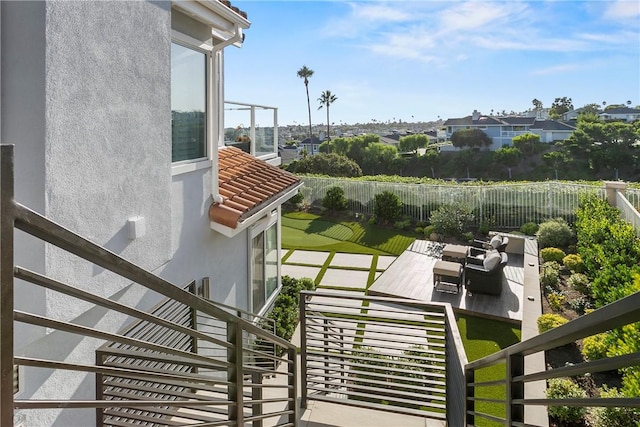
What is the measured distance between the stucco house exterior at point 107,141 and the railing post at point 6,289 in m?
2.07

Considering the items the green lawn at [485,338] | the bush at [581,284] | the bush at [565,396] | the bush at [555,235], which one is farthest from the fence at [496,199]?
the bush at [565,396]

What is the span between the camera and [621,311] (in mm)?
1036

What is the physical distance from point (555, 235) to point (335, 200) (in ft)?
33.5

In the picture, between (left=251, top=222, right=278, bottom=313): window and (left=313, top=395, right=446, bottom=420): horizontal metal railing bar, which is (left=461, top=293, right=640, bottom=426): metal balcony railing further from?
(left=251, top=222, right=278, bottom=313): window

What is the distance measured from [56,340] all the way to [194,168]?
8.82 ft

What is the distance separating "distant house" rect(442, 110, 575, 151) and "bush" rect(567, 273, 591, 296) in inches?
2296

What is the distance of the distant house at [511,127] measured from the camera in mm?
70312

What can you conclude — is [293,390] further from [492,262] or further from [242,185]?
[492,262]

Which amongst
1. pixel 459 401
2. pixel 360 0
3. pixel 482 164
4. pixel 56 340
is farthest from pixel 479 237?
pixel 482 164

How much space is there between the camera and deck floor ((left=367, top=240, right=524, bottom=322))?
10.0 metres

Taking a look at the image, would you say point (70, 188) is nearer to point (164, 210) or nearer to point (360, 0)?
point (164, 210)

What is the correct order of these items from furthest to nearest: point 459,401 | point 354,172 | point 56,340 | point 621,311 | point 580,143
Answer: point 580,143 → point 354,172 → point 459,401 → point 56,340 → point 621,311

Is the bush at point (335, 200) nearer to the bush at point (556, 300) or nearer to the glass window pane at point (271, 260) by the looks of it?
the glass window pane at point (271, 260)

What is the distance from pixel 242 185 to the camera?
6871mm
